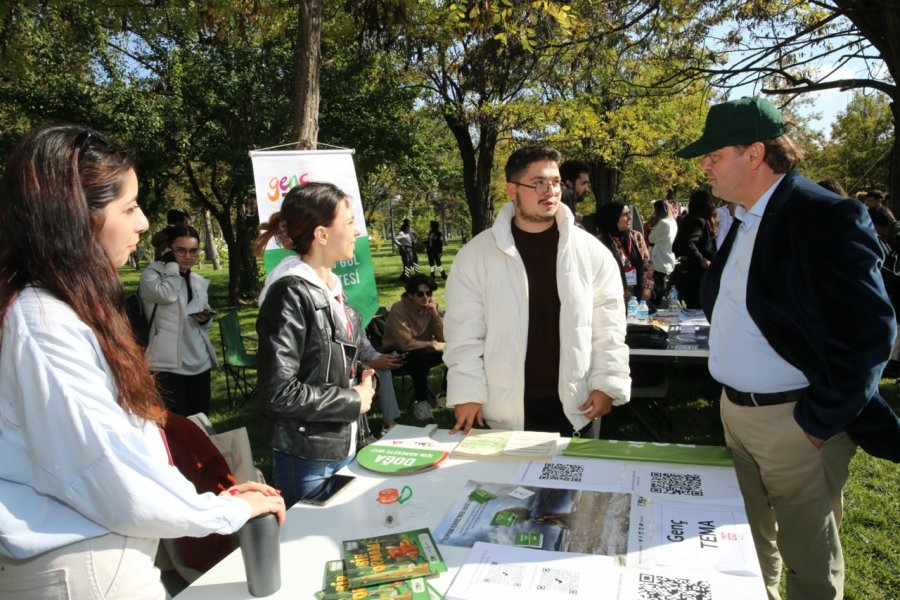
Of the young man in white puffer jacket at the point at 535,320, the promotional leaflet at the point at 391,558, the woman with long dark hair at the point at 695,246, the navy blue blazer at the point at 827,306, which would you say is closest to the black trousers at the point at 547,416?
the young man in white puffer jacket at the point at 535,320

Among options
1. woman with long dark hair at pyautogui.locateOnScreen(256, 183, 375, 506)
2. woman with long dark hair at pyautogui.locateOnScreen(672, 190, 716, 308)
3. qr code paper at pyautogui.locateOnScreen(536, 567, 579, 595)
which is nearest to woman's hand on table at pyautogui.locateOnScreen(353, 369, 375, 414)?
woman with long dark hair at pyautogui.locateOnScreen(256, 183, 375, 506)

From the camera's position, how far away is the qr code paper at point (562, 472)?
174 cm

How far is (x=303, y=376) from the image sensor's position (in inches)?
80.0

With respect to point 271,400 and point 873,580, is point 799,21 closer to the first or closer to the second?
point 873,580

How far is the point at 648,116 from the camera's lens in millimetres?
16359

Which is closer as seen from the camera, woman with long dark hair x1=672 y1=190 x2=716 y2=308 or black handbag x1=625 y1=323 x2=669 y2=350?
black handbag x1=625 y1=323 x2=669 y2=350

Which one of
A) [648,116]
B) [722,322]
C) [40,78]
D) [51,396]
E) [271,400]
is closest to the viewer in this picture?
[51,396]

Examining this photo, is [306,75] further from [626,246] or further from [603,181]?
[603,181]

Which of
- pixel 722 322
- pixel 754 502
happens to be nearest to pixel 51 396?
pixel 722 322

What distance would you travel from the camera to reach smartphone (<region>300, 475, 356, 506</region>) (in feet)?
5.49

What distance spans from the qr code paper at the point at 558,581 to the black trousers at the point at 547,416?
4.34 feet

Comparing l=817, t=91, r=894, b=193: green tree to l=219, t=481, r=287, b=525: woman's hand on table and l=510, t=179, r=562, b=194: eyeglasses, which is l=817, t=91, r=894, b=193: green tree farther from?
l=219, t=481, r=287, b=525: woman's hand on table

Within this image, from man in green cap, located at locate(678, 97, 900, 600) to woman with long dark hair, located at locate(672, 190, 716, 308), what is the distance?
4.33m

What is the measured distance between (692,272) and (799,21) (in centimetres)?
365
